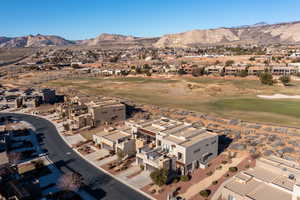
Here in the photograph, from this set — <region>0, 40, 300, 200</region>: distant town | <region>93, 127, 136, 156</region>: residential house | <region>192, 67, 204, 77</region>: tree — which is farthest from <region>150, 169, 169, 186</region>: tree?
<region>192, 67, 204, 77</region>: tree

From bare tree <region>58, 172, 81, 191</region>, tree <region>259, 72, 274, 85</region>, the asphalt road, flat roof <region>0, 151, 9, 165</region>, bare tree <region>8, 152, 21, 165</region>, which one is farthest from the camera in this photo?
tree <region>259, 72, 274, 85</region>

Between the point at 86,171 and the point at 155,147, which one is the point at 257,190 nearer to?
the point at 155,147

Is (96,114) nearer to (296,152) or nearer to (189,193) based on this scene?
(189,193)

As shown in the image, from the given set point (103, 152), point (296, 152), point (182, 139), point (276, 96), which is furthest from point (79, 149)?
point (276, 96)

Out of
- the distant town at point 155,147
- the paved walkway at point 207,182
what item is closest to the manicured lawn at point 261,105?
the distant town at point 155,147

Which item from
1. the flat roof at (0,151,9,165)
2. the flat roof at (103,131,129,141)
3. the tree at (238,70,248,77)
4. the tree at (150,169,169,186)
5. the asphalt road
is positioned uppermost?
the tree at (238,70,248,77)

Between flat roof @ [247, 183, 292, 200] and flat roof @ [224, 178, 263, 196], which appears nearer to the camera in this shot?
flat roof @ [247, 183, 292, 200]

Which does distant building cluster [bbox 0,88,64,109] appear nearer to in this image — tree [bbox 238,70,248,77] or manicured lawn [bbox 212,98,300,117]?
manicured lawn [bbox 212,98,300,117]
